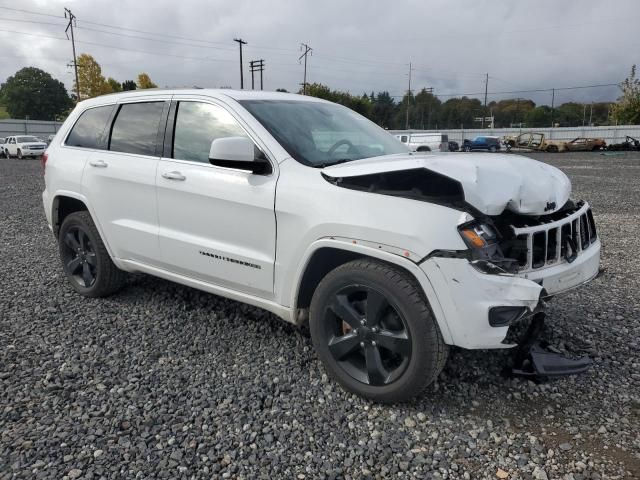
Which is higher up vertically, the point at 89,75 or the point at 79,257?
the point at 89,75

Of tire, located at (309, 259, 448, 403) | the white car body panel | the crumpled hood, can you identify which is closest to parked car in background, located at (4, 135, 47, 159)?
the white car body panel

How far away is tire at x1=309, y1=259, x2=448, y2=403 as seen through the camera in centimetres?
263

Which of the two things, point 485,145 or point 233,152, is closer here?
point 233,152

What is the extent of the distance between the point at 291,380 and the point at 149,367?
97 centimetres

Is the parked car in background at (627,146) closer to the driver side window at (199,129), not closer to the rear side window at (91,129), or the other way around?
the rear side window at (91,129)

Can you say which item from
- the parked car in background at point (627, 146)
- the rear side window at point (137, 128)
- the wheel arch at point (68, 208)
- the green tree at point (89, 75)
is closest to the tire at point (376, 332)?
the rear side window at point (137, 128)

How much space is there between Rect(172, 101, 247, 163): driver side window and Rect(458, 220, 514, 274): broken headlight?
166 cm

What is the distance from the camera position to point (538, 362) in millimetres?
3023

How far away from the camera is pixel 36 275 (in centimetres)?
542

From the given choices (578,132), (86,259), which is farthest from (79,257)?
(578,132)

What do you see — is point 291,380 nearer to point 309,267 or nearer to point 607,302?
point 309,267

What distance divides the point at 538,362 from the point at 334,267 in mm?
1333

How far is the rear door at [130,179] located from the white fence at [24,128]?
5459 cm

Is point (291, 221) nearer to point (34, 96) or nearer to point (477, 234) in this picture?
point (477, 234)
